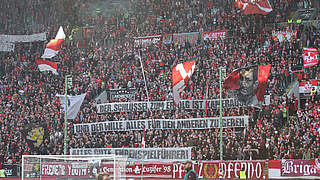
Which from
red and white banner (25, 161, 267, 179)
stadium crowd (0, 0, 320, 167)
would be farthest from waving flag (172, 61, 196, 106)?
stadium crowd (0, 0, 320, 167)

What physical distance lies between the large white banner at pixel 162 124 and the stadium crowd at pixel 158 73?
1.43 feet

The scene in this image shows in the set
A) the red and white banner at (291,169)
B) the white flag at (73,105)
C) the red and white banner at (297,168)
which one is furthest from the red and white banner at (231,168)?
the white flag at (73,105)

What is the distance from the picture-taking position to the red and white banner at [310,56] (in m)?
35.1

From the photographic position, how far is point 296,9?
43750 millimetres

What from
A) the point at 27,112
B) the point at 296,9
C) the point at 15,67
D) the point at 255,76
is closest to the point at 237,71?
the point at 255,76

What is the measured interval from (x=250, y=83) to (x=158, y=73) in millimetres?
13716

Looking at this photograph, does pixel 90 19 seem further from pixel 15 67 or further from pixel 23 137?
pixel 23 137

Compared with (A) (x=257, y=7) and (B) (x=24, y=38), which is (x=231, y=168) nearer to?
(A) (x=257, y=7)

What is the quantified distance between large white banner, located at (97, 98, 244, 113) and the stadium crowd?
43cm

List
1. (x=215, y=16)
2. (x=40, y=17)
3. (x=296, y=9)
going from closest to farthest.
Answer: (x=296, y=9)
(x=215, y=16)
(x=40, y=17)

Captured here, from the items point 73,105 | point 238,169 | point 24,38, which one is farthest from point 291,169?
point 24,38

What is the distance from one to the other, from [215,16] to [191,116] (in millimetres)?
14112

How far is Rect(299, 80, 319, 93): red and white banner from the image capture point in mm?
34625

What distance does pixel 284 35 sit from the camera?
4012 cm
